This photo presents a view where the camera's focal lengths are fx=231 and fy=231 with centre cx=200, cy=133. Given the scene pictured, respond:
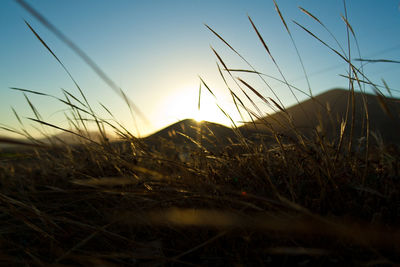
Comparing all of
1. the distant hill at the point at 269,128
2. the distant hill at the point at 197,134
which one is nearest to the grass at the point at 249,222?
the distant hill at the point at 269,128

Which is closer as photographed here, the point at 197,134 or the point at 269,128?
the point at 269,128

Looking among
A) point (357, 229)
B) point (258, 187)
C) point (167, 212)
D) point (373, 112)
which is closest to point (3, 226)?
point (167, 212)

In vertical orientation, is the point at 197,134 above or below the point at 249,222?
above

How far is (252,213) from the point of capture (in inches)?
26.2

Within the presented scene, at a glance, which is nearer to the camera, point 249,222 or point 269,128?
point 249,222

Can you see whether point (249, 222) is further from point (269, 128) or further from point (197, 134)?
point (197, 134)

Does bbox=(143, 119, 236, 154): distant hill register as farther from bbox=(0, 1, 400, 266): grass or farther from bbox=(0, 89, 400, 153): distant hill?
bbox=(0, 1, 400, 266): grass

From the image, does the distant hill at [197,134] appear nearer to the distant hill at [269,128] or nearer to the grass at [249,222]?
the distant hill at [269,128]

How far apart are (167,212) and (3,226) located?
0.71 meters

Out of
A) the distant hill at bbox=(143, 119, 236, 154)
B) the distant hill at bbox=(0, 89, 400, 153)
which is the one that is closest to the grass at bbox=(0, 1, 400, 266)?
the distant hill at bbox=(0, 89, 400, 153)

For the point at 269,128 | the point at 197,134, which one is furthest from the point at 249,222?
the point at 197,134

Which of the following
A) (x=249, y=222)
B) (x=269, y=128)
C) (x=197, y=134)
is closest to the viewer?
(x=249, y=222)

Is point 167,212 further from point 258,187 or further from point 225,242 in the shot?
point 258,187

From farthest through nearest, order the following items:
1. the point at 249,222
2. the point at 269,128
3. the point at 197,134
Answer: the point at 197,134 < the point at 269,128 < the point at 249,222
